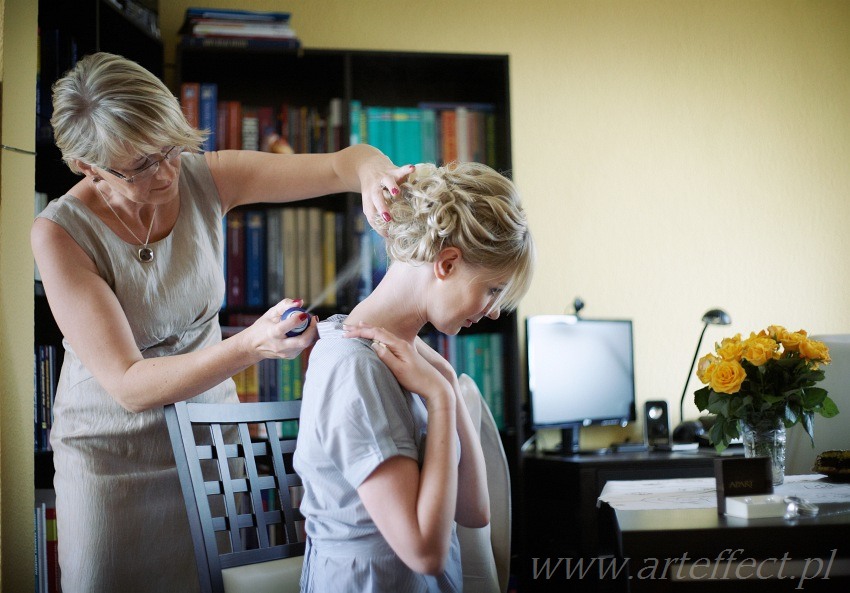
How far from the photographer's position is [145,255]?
1557mm

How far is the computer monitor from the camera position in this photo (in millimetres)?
2988

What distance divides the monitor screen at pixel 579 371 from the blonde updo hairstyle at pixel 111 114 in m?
1.81

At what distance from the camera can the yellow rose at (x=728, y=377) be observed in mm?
1630

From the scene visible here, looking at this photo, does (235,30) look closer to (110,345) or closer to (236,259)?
(236,259)

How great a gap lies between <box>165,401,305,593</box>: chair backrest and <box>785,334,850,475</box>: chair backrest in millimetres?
1407

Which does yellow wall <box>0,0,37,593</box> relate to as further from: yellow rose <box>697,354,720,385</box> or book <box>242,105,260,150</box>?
yellow rose <box>697,354,720,385</box>

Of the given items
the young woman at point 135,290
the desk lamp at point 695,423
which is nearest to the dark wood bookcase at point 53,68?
the young woman at point 135,290

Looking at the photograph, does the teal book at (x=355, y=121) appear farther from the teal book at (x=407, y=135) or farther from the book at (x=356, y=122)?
the teal book at (x=407, y=135)

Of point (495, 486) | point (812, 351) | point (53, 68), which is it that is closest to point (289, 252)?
Answer: point (53, 68)

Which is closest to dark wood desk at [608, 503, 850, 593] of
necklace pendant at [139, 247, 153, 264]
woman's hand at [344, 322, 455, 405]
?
woman's hand at [344, 322, 455, 405]

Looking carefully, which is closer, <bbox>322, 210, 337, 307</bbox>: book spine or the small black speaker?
<bbox>322, 210, 337, 307</bbox>: book spine

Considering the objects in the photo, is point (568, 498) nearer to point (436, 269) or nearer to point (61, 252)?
point (436, 269)

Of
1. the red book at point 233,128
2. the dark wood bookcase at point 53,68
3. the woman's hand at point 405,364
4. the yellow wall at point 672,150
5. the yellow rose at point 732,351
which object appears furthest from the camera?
the yellow wall at point 672,150

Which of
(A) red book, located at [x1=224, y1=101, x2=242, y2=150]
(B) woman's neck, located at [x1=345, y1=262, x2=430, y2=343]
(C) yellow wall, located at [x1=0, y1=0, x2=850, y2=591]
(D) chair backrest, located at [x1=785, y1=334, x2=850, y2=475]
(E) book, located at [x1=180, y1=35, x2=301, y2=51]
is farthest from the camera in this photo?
(C) yellow wall, located at [x1=0, y1=0, x2=850, y2=591]
